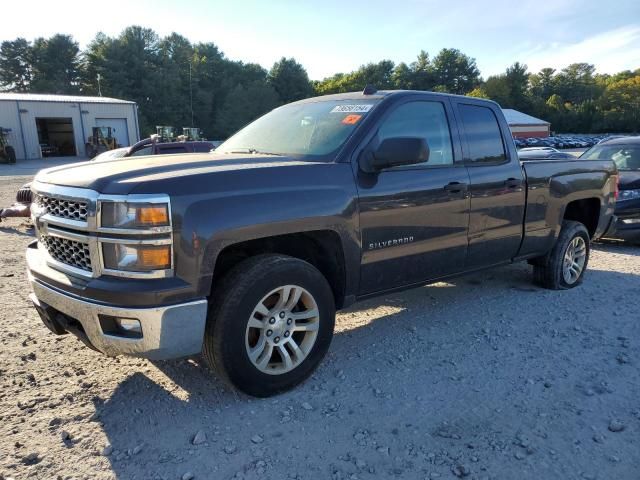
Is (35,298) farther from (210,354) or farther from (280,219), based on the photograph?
(280,219)

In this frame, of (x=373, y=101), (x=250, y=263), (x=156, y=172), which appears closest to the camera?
(x=156, y=172)

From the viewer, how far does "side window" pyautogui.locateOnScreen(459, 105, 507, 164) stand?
170 inches

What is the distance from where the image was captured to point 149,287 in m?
2.59

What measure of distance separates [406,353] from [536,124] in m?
76.9

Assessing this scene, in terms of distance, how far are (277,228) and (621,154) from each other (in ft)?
27.9

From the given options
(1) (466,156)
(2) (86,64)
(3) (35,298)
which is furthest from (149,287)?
(2) (86,64)

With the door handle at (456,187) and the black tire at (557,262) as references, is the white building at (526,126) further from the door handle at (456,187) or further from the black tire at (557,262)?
the door handle at (456,187)

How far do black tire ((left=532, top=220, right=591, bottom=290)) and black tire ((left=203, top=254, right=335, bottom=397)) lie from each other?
3.26m

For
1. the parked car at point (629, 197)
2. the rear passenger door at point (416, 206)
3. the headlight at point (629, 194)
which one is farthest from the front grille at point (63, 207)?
the headlight at point (629, 194)

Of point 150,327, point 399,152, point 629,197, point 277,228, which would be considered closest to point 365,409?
point 277,228

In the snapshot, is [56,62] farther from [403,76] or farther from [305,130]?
[305,130]

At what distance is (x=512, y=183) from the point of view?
456 centimetres

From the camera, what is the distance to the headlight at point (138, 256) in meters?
2.59

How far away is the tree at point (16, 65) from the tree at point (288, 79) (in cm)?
3600
